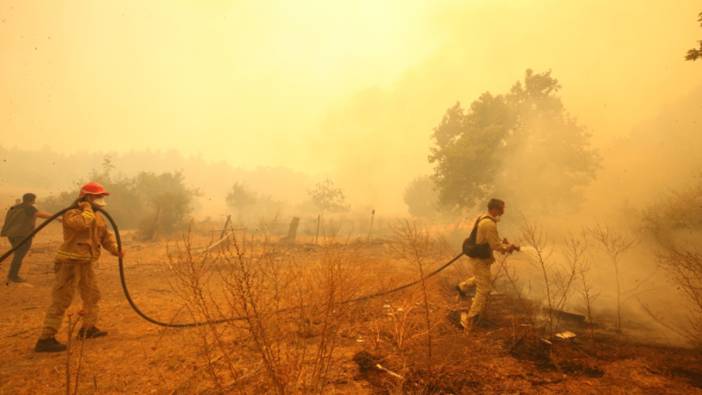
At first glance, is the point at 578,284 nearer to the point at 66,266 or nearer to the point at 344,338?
the point at 344,338

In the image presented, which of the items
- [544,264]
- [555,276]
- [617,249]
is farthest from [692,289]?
[617,249]

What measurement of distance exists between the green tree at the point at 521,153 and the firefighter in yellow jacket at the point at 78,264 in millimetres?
17356

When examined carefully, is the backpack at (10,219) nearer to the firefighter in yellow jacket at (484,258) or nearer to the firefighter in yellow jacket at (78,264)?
the firefighter in yellow jacket at (78,264)

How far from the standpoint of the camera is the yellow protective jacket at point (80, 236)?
439 centimetres

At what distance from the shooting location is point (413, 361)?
390 centimetres

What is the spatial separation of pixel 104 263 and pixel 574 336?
12.9m

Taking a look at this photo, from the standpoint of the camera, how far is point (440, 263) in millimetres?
11977

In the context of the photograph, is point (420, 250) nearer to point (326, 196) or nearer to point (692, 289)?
point (692, 289)

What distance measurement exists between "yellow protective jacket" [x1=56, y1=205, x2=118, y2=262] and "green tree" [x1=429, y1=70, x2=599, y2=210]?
17.4 meters

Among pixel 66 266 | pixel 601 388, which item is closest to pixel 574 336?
pixel 601 388

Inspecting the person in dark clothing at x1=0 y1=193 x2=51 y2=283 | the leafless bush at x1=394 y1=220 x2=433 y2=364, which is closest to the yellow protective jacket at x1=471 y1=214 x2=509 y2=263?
the leafless bush at x1=394 y1=220 x2=433 y2=364

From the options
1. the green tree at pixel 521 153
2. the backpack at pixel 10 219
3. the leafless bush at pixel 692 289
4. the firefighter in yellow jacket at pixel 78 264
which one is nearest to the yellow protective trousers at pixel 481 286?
the leafless bush at pixel 692 289

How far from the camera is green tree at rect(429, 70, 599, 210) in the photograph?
60.0 ft

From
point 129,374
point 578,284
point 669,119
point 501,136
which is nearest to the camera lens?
point 129,374
